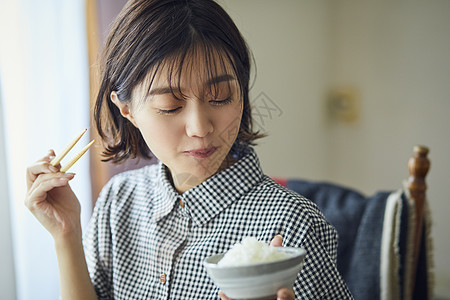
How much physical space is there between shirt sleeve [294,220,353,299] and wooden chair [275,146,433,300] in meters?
0.44

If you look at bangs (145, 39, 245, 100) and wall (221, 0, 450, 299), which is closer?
bangs (145, 39, 245, 100)

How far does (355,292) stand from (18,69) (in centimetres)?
77

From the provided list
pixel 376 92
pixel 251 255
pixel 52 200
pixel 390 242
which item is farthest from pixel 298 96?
pixel 251 255

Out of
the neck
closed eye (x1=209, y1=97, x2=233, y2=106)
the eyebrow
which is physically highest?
the eyebrow

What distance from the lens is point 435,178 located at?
1.66m

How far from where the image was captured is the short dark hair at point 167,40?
0.57 metres

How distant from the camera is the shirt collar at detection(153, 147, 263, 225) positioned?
2.18 ft

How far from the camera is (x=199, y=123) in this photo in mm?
549

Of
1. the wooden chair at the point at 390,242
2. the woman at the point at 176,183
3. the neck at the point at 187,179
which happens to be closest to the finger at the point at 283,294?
the woman at the point at 176,183

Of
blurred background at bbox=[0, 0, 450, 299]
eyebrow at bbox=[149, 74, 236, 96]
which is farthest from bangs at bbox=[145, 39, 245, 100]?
blurred background at bbox=[0, 0, 450, 299]

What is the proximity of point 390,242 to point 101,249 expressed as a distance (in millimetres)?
567

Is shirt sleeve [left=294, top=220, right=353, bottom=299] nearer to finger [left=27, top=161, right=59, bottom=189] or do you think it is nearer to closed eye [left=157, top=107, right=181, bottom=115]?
closed eye [left=157, top=107, right=181, bottom=115]

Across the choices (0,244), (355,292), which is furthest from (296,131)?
(0,244)

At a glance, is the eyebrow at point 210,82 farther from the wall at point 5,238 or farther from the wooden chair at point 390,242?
the wooden chair at point 390,242
